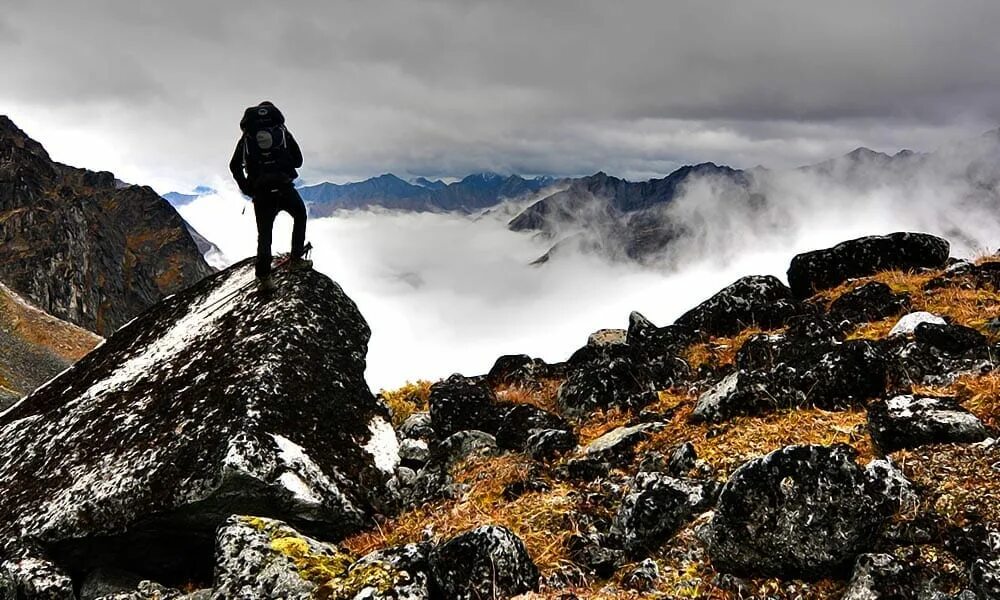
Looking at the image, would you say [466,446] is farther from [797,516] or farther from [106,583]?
[797,516]

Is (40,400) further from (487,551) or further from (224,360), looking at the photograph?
(487,551)

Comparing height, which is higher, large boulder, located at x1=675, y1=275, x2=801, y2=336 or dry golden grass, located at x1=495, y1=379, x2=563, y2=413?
large boulder, located at x1=675, y1=275, x2=801, y2=336

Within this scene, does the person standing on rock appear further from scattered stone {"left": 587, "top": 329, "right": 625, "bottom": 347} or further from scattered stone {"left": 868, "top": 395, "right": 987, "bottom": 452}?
scattered stone {"left": 868, "top": 395, "right": 987, "bottom": 452}

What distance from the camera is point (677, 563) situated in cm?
710

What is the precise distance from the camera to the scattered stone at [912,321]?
11.5 metres

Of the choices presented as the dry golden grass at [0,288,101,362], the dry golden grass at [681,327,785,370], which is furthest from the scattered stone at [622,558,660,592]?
the dry golden grass at [0,288,101,362]

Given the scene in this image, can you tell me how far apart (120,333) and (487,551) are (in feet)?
44.8

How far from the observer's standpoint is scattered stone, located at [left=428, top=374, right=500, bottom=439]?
44.6ft

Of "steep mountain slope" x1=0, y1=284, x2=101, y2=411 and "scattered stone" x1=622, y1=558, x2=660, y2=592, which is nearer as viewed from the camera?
"scattered stone" x1=622, y1=558, x2=660, y2=592

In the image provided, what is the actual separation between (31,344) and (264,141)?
82.5 m

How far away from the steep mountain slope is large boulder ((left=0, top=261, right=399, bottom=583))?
65.9m

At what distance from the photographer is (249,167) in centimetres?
1600

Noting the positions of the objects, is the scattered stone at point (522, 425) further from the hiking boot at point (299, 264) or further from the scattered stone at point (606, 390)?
the hiking boot at point (299, 264)

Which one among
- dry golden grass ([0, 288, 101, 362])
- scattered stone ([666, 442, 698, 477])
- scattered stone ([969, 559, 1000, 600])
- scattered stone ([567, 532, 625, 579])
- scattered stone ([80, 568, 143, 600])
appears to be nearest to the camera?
scattered stone ([969, 559, 1000, 600])
